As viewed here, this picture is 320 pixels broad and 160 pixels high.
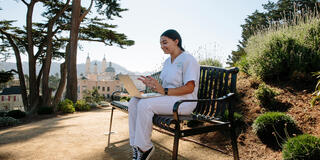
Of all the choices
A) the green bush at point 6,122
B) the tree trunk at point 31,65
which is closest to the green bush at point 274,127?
the green bush at point 6,122

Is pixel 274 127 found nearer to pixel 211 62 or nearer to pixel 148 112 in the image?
pixel 148 112

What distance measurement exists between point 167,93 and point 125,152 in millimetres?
1176

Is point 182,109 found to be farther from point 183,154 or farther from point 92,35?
point 92,35

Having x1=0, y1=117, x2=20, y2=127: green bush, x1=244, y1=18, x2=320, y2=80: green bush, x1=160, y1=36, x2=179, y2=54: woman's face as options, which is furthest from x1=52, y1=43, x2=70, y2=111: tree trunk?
x1=160, y1=36, x2=179, y2=54: woman's face

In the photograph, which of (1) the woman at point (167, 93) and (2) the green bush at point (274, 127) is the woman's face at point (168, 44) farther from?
(2) the green bush at point (274, 127)

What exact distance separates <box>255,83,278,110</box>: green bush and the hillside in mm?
104

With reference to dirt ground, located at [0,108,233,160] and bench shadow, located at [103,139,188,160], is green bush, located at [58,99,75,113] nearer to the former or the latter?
dirt ground, located at [0,108,233,160]

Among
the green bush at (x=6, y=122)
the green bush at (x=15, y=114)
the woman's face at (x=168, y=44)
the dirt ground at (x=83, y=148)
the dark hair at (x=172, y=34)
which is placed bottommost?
the green bush at (x=15, y=114)

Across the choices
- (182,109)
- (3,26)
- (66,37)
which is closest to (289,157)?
(182,109)

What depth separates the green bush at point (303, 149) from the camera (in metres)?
1.78

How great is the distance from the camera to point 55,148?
279 cm

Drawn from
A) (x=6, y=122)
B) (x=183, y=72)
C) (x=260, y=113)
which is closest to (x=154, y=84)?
(x=183, y=72)

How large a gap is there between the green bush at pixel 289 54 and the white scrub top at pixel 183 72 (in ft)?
8.08

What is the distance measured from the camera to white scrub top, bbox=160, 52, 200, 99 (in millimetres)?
1911
